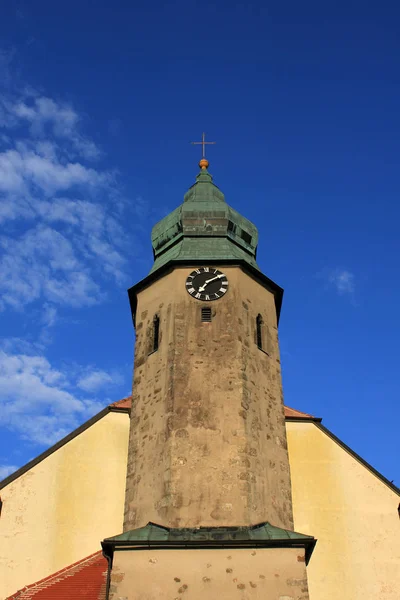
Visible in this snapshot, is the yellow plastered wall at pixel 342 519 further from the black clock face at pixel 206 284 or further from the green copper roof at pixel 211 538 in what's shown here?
the black clock face at pixel 206 284

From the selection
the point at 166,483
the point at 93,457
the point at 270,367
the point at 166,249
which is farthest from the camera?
the point at 166,249

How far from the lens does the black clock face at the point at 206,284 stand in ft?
59.5

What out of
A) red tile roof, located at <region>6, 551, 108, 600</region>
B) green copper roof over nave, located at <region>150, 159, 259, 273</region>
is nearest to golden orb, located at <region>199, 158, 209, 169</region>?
green copper roof over nave, located at <region>150, 159, 259, 273</region>

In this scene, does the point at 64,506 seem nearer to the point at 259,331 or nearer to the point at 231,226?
the point at 259,331

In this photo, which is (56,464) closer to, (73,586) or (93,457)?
(93,457)

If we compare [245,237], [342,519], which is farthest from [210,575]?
[245,237]

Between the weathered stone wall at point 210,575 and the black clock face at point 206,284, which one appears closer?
the weathered stone wall at point 210,575

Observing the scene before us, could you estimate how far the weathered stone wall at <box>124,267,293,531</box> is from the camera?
1512 centimetres

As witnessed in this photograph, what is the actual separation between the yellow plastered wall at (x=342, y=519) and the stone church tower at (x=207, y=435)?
9.82 feet

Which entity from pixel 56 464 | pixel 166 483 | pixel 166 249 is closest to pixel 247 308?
pixel 166 249

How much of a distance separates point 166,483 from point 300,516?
5362 millimetres

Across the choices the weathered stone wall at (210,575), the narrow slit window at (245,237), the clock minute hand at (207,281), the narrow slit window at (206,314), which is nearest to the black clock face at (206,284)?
the clock minute hand at (207,281)

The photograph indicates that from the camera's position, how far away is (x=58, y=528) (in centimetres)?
1805

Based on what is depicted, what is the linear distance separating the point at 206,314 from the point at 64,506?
19.9ft
